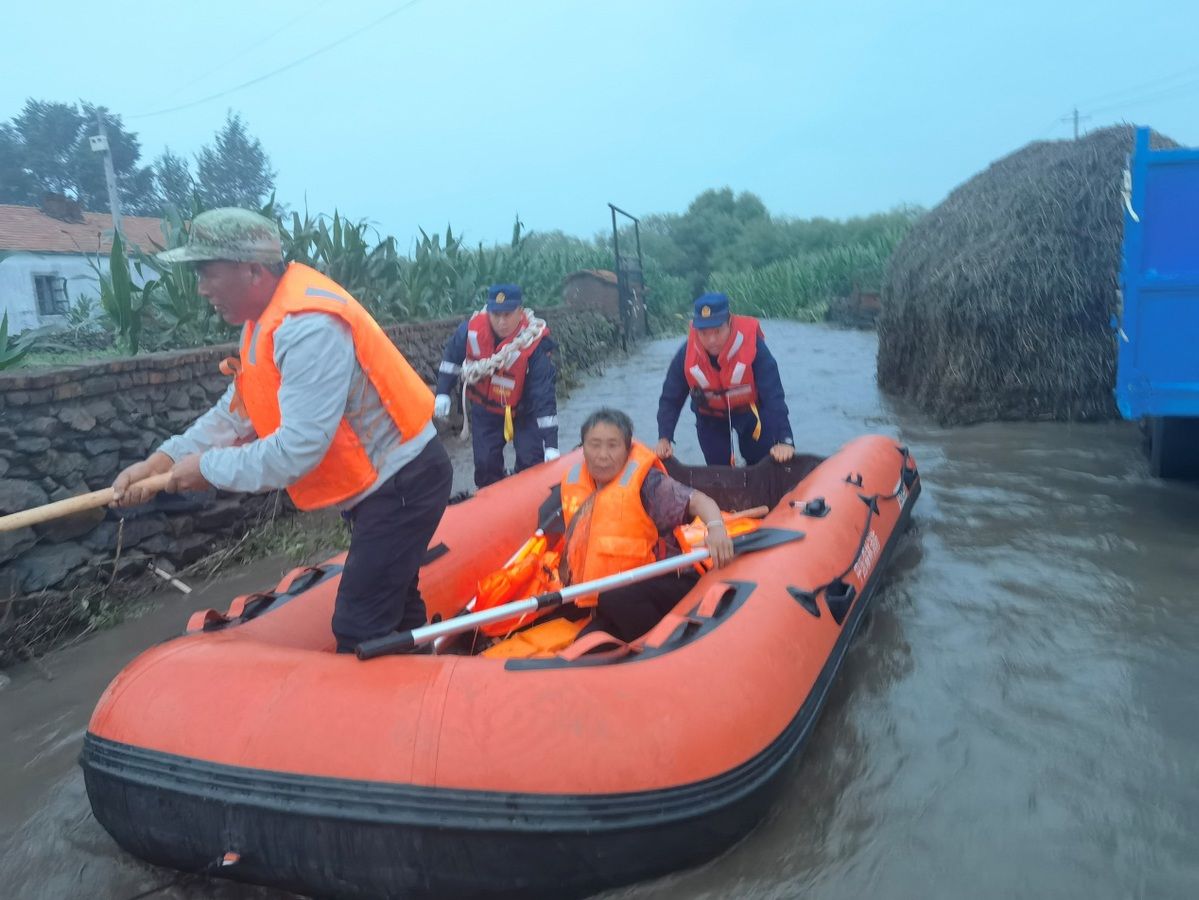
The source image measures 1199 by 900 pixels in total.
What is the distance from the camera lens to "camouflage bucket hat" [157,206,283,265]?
2.36 m

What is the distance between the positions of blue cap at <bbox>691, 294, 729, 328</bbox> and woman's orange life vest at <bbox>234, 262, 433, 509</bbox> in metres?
2.38

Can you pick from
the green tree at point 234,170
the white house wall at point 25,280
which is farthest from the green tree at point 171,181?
the white house wall at point 25,280

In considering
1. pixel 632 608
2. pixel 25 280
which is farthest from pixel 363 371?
pixel 25 280

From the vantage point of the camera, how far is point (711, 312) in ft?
15.6

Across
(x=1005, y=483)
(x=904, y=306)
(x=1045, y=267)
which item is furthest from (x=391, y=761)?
(x=904, y=306)

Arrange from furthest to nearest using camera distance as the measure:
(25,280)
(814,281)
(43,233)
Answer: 1. (43,233)
2. (814,281)
3. (25,280)

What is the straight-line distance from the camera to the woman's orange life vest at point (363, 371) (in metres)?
2.41

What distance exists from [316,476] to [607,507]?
109 centimetres

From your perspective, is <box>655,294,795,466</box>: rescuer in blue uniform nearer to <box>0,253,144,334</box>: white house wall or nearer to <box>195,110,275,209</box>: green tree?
<box>0,253,144,334</box>: white house wall

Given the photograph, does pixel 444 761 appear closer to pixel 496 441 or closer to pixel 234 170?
pixel 496 441

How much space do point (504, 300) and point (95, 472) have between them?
2.26m

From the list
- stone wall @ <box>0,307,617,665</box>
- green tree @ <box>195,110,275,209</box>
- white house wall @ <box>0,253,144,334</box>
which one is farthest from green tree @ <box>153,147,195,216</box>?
stone wall @ <box>0,307,617,665</box>

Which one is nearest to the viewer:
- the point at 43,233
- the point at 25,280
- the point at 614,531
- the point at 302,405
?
the point at 302,405

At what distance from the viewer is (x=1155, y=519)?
5.01 m
